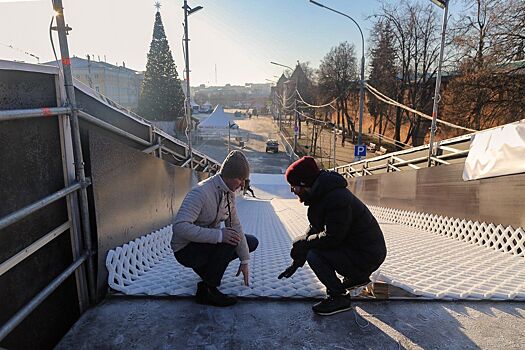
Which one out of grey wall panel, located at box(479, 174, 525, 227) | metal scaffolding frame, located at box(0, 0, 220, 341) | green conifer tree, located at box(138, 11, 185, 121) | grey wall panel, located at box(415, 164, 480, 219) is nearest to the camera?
metal scaffolding frame, located at box(0, 0, 220, 341)

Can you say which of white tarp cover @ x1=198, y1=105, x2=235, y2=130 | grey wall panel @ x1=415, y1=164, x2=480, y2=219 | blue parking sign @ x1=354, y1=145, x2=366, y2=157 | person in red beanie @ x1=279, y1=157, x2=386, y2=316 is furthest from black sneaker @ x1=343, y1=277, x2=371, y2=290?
white tarp cover @ x1=198, y1=105, x2=235, y2=130

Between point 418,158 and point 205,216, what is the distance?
7.03 m

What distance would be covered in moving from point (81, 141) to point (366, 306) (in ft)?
8.36

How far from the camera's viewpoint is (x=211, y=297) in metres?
2.49

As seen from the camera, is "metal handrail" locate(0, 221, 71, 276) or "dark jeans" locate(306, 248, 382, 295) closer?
"metal handrail" locate(0, 221, 71, 276)

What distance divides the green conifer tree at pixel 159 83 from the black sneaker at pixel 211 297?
34.0m

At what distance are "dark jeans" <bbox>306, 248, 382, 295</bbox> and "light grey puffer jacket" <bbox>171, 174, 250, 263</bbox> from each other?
629mm

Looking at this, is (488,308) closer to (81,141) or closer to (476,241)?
(476,241)

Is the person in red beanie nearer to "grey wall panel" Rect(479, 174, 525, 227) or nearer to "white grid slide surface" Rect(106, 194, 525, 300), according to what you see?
"white grid slide surface" Rect(106, 194, 525, 300)

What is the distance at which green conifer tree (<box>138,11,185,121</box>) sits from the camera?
34344 millimetres

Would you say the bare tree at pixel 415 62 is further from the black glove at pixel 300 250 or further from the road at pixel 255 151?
→ the black glove at pixel 300 250

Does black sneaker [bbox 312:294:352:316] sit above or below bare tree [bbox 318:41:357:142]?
below

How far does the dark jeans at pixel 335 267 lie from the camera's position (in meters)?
2.42

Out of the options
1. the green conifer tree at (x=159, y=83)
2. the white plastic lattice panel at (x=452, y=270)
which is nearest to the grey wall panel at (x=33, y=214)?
the white plastic lattice panel at (x=452, y=270)
